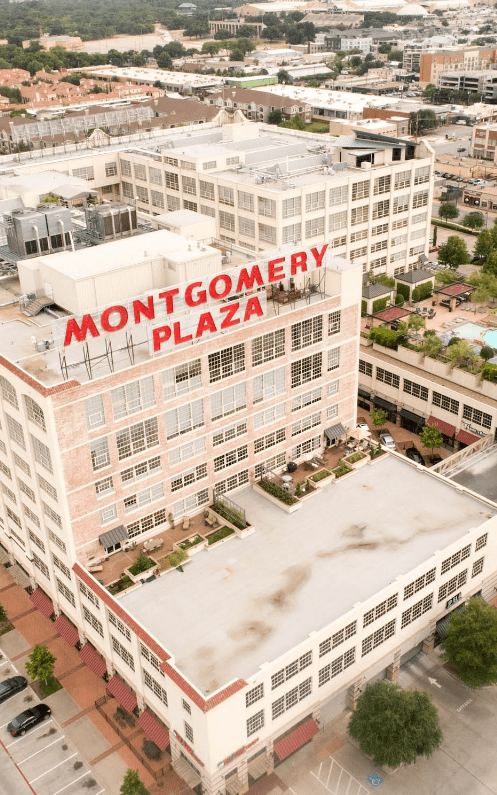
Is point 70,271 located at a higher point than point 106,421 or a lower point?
higher

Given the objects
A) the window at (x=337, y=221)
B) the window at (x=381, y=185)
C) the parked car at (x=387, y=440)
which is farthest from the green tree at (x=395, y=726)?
the window at (x=381, y=185)

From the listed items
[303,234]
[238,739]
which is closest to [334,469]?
[238,739]

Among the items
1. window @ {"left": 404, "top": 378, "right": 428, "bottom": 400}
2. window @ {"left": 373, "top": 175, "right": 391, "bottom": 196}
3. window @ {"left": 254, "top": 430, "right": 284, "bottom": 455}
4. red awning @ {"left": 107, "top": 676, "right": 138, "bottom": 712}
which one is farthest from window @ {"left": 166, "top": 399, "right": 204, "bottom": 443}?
window @ {"left": 373, "top": 175, "right": 391, "bottom": 196}

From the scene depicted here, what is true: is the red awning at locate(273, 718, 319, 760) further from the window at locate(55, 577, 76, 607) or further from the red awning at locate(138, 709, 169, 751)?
the window at locate(55, 577, 76, 607)

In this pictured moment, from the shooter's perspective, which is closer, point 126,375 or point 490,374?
point 126,375

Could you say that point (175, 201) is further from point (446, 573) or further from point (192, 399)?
point (446, 573)

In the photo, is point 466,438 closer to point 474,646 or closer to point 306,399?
point 306,399
